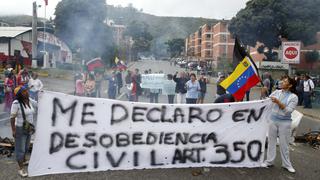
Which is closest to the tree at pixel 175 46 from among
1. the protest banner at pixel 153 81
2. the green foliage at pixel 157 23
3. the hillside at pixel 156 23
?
the green foliage at pixel 157 23

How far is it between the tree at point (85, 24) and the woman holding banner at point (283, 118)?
1409cm

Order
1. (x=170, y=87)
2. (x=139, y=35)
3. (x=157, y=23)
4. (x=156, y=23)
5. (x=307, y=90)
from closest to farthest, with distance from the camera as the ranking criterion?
(x=170, y=87), (x=307, y=90), (x=139, y=35), (x=156, y=23), (x=157, y=23)

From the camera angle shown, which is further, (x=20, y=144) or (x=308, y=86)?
(x=308, y=86)

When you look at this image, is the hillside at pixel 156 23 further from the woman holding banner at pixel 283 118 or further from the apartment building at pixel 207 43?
the woman holding banner at pixel 283 118

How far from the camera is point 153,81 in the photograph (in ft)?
50.8

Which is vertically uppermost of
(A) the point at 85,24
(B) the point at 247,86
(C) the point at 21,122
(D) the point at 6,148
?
(A) the point at 85,24

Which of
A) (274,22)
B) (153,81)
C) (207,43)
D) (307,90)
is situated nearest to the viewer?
(153,81)

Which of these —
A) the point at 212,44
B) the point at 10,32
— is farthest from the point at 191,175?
the point at 212,44

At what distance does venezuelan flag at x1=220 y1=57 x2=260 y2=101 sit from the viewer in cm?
696

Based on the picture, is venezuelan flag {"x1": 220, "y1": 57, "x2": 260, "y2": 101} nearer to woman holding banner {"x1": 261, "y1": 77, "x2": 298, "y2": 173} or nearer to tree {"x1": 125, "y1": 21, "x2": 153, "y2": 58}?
woman holding banner {"x1": 261, "y1": 77, "x2": 298, "y2": 173}

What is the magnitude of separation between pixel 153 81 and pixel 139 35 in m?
37.4

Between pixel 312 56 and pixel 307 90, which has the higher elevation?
pixel 312 56

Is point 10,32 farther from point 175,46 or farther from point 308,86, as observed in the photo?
point 175,46

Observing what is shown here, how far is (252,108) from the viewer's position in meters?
6.42
